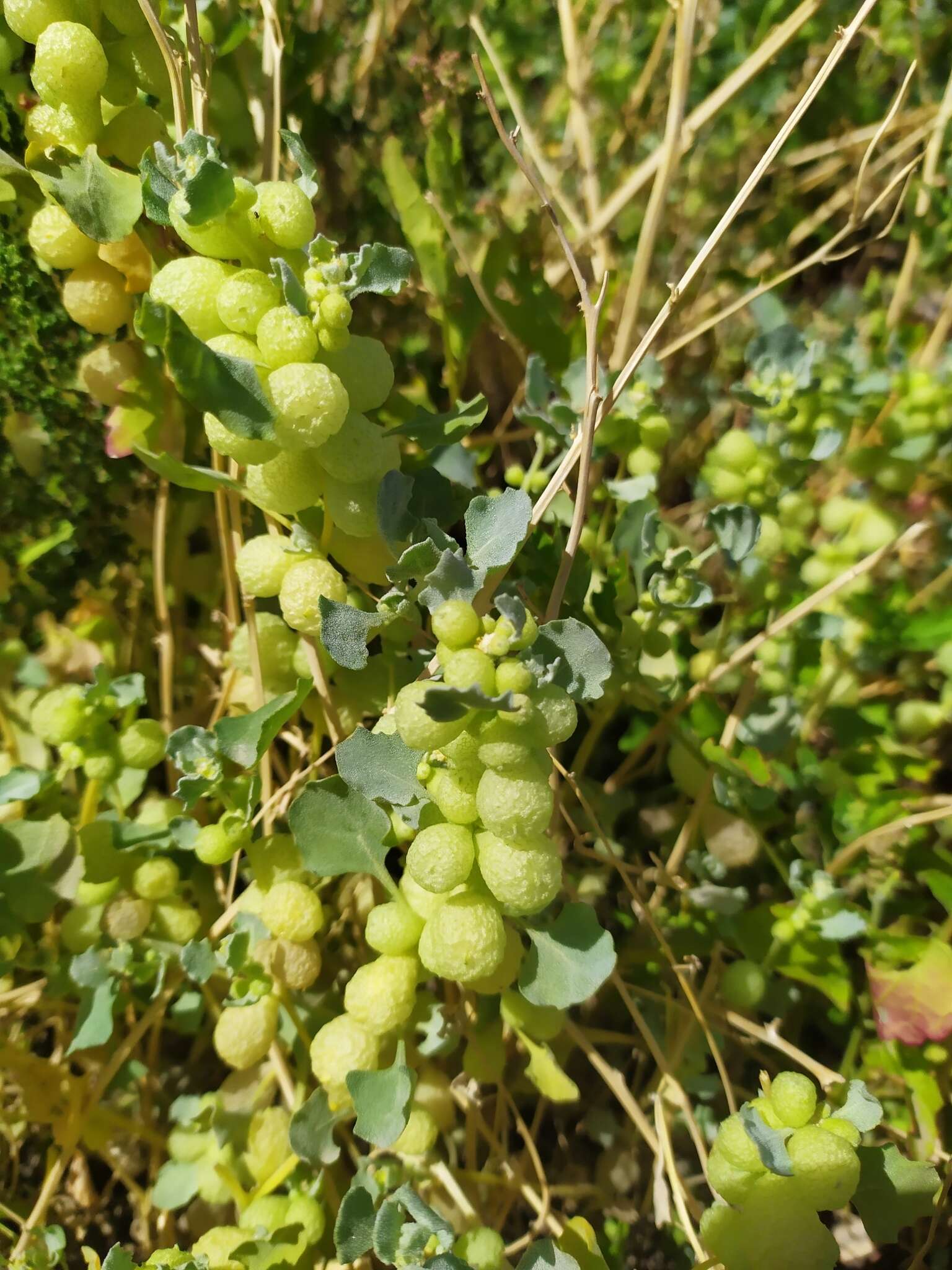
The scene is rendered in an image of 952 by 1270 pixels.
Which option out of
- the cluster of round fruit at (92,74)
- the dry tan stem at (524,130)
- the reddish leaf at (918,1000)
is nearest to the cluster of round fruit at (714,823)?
the reddish leaf at (918,1000)

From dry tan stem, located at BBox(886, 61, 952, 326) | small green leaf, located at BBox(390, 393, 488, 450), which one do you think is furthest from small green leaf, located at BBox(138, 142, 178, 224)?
dry tan stem, located at BBox(886, 61, 952, 326)

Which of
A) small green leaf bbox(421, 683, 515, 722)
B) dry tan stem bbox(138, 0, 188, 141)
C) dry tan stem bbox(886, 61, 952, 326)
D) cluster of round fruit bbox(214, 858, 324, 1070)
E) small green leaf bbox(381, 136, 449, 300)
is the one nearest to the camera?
small green leaf bbox(421, 683, 515, 722)

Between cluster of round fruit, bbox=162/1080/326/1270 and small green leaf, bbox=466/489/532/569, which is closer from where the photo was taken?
small green leaf, bbox=466/489/532/569

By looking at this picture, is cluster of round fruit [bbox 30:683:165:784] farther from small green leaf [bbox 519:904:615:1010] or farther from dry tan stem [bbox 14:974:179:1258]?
Answer: small green leaf [bbox 519:904:615:1010]

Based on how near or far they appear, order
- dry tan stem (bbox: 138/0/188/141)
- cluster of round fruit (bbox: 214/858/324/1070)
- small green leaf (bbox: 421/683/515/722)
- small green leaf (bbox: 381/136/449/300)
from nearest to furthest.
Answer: small green leaf (bbox: 421/683/515/722), dry tan stem (bbox: 138/0/188/141), cluster of round fruit (bbox: 214/858/324/1070), small green leaf (bbox: 381/136/449/300)

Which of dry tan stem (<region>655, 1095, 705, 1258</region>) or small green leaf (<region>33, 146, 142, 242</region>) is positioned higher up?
small green leaf (<region>33, 146, 142, 242</region>)

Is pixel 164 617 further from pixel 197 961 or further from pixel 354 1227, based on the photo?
pixel 354 1227

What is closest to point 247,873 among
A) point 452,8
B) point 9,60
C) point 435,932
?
point 435,932

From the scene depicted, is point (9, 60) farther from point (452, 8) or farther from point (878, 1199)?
point (878, 1199)
